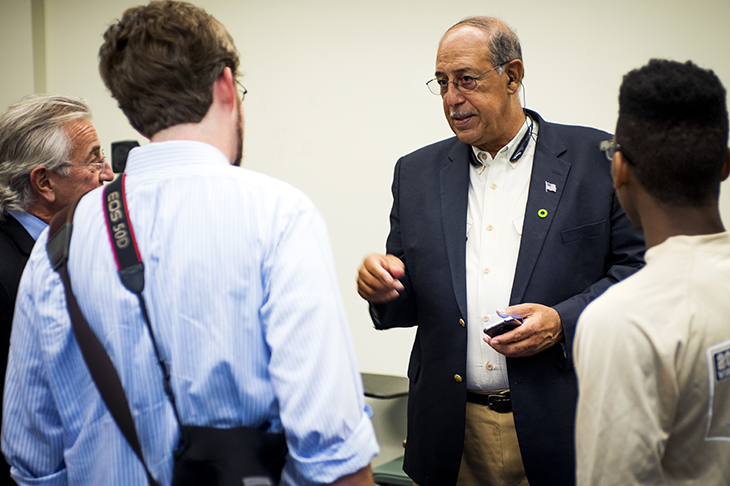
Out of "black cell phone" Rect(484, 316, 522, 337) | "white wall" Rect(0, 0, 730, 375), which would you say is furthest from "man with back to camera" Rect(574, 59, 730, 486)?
"white wall" Rect(0, 0, 730, 375)

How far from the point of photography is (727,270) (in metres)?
0.94

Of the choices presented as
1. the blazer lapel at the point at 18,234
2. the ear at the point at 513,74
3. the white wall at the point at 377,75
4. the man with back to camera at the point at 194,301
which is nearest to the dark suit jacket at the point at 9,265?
the blazer lapel at the point at 18,234

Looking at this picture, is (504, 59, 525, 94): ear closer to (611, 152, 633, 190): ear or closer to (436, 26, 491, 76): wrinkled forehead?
(436, 26, 491, 76): wrinkled forehead

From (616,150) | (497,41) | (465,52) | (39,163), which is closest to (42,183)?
(39,163)

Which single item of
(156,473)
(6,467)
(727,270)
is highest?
(727,270)

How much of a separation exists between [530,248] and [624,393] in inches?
33.0

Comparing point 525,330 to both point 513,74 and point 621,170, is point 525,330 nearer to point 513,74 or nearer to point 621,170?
point 621,170

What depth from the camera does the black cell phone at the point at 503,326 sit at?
5.10 feet

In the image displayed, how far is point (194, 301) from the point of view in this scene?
93 cm

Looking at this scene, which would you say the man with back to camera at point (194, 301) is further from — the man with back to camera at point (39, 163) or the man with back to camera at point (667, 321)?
the man with back to camera at point (39, 163)

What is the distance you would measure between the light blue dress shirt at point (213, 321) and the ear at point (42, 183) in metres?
1.00

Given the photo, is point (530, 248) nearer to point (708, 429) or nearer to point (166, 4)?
point (708, 429)

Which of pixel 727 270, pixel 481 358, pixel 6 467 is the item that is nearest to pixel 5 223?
pixel 6 467

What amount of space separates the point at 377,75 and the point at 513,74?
4.71ft
